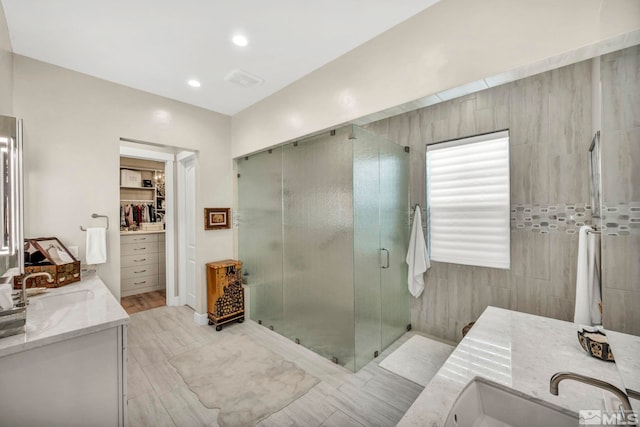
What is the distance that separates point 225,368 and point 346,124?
2400mm

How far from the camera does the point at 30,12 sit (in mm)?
1803

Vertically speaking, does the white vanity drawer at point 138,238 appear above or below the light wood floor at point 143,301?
above

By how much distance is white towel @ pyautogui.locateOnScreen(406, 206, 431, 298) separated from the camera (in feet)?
8.93

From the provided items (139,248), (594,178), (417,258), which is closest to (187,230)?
(139,248)

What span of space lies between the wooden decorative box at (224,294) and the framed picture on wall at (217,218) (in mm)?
480

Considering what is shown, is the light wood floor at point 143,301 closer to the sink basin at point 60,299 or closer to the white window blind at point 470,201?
the sink basin at point 60,299

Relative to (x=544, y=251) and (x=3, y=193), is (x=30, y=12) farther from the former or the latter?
(x=544, y=251)

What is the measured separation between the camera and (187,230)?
3824 millimetres

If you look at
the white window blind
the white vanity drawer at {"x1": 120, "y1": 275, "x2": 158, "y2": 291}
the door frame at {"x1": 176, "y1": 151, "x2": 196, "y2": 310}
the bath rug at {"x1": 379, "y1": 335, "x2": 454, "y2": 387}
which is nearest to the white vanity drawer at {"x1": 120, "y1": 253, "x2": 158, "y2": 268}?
the white vanity drawer at {"x1": 120, "y1": 275, "x2": 158, "y2": 291}

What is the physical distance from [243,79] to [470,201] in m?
2.50

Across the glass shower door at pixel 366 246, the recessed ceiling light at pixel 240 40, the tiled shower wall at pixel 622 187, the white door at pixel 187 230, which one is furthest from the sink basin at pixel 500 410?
the white door at pixel 187 230

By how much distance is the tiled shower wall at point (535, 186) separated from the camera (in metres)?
2.04

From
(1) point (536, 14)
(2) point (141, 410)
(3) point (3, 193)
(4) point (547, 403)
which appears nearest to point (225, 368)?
(2) point (141, 410)

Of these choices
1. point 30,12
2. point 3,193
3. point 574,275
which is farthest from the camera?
point 574,275
